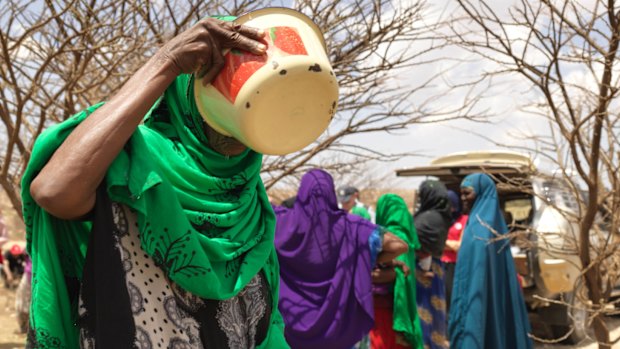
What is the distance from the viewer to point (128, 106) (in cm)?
141

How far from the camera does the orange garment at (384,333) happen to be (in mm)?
5625

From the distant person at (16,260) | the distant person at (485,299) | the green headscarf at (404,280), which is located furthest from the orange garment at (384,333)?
the distant person at (16,260)

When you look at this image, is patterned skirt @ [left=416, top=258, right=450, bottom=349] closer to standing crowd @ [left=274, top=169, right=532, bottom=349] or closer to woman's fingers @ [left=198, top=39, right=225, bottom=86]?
standing crowd @ [left=274, top=169, right=532, bottom=349]

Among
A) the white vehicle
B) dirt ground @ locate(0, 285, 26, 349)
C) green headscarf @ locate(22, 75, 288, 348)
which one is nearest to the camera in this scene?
green headscarf @ locate(22, 75, 288, 348)

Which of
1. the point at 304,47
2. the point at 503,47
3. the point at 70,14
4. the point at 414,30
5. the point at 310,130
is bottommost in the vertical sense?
the point at 310,130

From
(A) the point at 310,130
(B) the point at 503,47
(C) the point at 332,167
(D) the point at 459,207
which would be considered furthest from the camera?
(D) the point at 459,207

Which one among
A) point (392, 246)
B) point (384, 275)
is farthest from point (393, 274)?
point (392, 246)

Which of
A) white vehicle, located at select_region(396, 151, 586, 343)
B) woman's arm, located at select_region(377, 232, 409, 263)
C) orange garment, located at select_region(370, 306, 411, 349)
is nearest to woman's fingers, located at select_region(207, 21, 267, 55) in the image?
woman's arm, located at select_region(377, 232, 409, 263)

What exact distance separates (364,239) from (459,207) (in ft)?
12.5

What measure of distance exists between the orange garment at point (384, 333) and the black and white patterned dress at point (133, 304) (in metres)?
4.04

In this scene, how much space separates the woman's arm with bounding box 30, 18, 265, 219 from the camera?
136cm

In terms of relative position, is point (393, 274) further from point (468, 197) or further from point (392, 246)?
point (468, 197)

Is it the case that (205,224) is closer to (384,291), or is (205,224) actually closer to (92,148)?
(92,148)

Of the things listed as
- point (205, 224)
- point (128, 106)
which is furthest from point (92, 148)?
point (205, 224)
